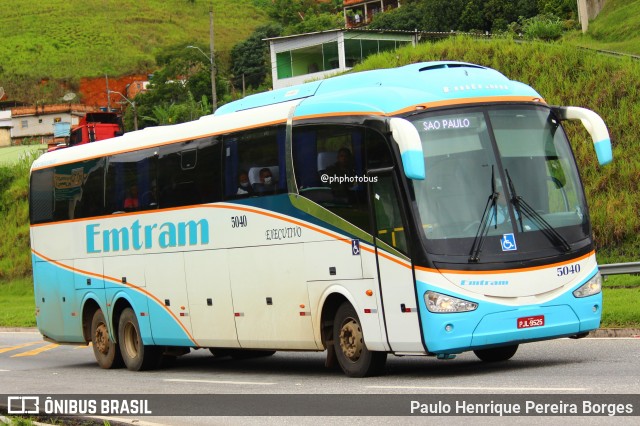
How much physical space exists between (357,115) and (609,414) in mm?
5938

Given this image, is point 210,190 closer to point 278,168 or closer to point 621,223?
point 278,168

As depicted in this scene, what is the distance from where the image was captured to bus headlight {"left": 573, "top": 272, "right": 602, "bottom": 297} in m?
13.7

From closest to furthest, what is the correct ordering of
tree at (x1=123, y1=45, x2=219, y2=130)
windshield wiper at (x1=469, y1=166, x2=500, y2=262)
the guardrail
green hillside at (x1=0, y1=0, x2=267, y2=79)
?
windshield wiper at (x1=469, y1=166, x2=500, y2=262), the guardrail, tree at (x1=123, y1=45, x2=219, y2=130), green hillside at (x1=0, y1=0, x2=267, y2=79)

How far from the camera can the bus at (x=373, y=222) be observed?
1332 cm

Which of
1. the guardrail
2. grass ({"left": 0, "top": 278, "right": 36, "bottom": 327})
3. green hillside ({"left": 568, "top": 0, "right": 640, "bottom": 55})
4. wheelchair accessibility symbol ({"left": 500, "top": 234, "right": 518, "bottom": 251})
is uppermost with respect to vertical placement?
green hillside ({"left": 568, "top": 0, "right": 640, "bottom": 55})

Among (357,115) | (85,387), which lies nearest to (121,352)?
(85,387)

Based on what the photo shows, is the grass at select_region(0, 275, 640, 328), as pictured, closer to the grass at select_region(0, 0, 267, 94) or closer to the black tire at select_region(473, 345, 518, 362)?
the black tire at select_region(473, 345, 518, 362)

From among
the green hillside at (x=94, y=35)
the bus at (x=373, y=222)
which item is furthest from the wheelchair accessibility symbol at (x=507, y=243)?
the green hillside at (x=94, y=35)

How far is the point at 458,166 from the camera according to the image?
538 inches

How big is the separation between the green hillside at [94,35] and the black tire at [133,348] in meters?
125

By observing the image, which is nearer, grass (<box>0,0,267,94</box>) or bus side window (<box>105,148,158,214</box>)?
bus side window (<box>105,148,158,214</box>)

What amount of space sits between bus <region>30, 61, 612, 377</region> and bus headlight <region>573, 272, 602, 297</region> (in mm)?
20

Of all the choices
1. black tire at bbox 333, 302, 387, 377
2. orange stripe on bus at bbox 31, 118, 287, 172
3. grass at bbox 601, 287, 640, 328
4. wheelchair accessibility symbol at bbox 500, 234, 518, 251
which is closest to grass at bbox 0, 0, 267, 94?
orange stripe on bus at bbox 31, 118, 287, 172

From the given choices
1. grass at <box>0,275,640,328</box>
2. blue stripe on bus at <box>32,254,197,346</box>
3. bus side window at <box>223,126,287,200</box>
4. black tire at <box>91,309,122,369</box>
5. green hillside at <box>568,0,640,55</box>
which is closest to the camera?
bus side window at <box>223,126,287,200</box>
